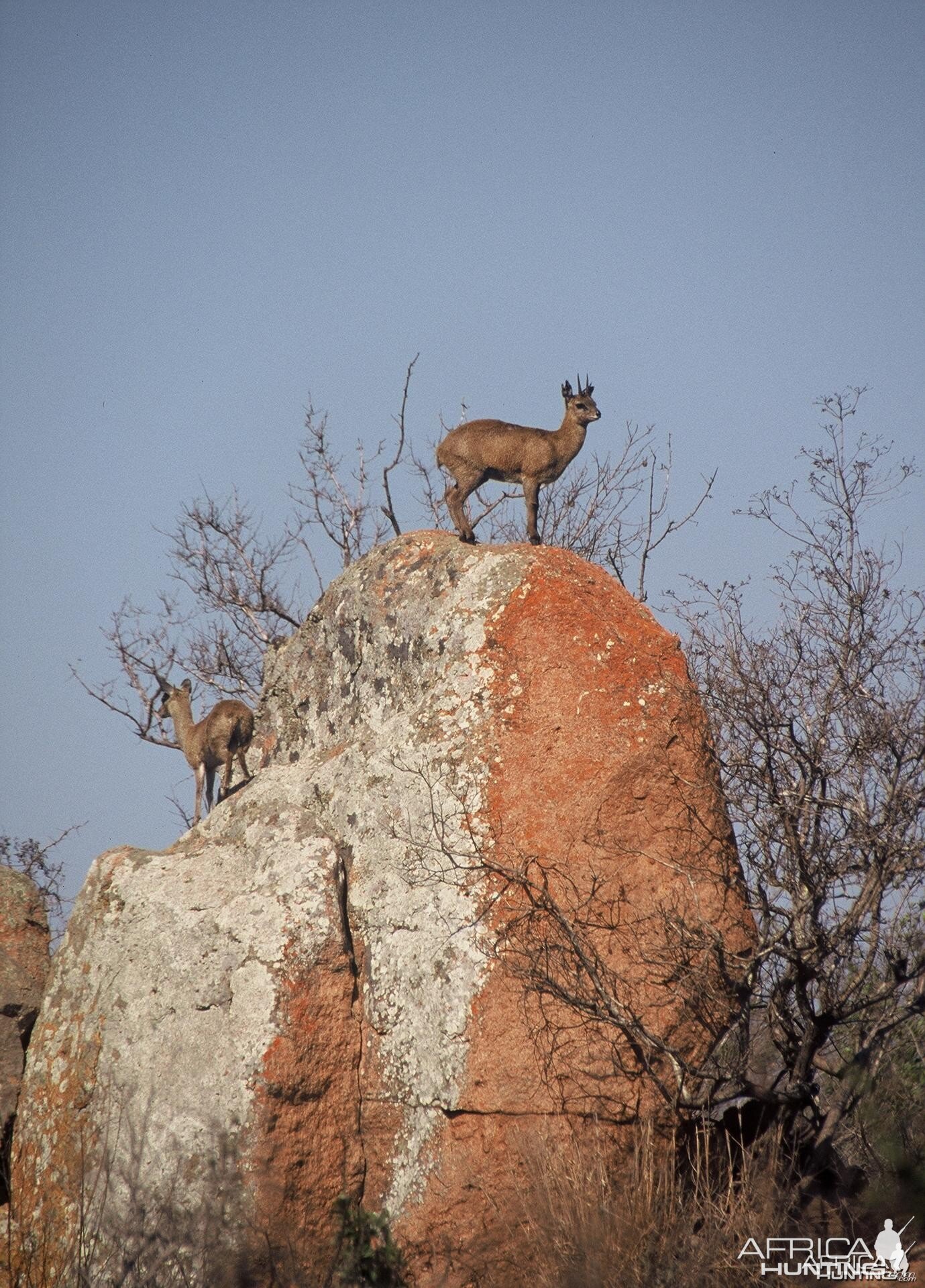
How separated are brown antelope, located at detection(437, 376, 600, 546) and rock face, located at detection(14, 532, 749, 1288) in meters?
2.83

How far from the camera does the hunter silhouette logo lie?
6188 mm

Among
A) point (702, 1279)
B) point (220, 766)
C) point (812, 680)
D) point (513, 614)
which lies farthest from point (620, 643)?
point (220, 766)

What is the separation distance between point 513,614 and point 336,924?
1972 mm

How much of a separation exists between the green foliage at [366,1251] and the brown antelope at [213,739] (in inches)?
263

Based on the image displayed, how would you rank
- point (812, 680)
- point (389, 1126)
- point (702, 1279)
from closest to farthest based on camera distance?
1. point (702, 1279)
2. point (389, 1126)
3. point (812, 680)

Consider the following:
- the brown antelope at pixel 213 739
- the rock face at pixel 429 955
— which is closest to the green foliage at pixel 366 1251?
the rock face at pixel 429 955

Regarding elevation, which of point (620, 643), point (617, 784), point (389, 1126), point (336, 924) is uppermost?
point (620, 643)

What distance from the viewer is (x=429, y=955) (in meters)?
6.64

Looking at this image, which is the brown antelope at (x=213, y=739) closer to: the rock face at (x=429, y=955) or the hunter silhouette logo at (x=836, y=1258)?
the rock face at (x=429, y=955)

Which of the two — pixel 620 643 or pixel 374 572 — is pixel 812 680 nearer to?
pixel 620 643

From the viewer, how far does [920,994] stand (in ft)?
23.4

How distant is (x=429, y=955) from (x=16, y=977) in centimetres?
290

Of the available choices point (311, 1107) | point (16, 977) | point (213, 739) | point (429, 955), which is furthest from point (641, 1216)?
point (213, 739)

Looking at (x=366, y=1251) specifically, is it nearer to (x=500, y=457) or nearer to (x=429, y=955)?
(x=429, y=955)
